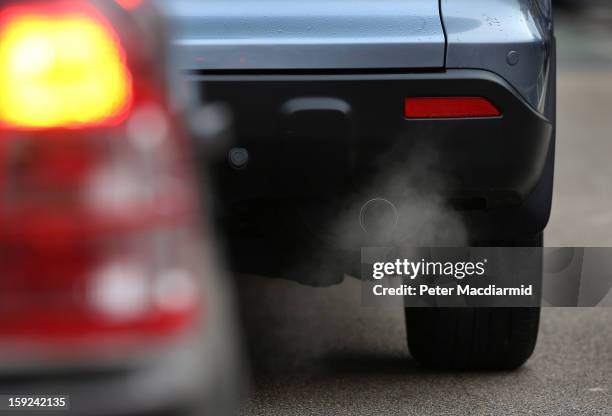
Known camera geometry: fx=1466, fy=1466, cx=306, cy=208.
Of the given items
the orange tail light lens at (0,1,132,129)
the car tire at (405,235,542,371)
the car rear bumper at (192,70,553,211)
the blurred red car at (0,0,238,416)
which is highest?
the orange tail light lens at (0,1,132,129)

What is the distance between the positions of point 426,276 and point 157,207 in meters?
2.95

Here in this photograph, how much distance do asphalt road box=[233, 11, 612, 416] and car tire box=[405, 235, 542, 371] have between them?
0.19 ft

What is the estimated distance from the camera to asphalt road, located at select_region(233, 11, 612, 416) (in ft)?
14.5

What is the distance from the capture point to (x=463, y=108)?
4090 mm

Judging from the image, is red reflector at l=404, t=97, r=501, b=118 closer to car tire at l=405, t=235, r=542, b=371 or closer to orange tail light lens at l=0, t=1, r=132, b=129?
car tire at l=405, t=235, r=542, b=371

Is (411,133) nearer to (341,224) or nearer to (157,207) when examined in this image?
(341,224)

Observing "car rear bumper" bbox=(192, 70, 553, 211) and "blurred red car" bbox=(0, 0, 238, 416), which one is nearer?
"blurred red car" bbox=(0, 0, 238, 416)

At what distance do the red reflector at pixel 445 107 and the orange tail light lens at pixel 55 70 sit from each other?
96.7 inches

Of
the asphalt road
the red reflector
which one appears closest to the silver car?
the red reflector

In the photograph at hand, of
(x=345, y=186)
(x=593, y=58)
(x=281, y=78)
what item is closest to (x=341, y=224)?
(x=345, y=186)

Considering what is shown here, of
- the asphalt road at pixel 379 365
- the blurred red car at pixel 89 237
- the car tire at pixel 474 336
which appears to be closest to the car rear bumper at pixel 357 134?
the car tire at pixel 474 336

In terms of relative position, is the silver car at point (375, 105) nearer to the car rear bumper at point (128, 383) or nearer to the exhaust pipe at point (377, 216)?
the exhaust pipe at point (377, 216)

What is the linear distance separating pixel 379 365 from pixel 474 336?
0.48 meters

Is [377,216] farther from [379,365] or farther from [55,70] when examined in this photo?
[55,70]
